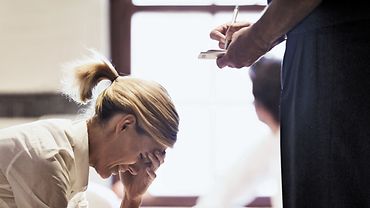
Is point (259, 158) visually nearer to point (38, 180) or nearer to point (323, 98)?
point (38, 180)

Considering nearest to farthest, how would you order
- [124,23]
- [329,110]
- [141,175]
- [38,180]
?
[329,110] < [38,180] < [141,175] < [124,23]

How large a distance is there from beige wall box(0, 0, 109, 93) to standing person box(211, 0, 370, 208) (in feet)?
6.10

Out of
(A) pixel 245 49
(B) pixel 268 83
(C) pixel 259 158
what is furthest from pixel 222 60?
(C) pixel 259 158

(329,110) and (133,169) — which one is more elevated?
(329,110)

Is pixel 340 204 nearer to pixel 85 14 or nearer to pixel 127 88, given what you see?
pixel 127 88

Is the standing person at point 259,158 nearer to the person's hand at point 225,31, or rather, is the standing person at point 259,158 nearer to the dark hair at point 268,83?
the dark hair at point 268,83

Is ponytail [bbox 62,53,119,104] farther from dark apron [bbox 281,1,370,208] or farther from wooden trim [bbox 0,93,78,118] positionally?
wooden trim [bbox 0,93,78,118]

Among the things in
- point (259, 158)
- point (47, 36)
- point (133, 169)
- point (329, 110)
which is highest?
point (47, 36)

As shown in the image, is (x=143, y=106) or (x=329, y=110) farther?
(x=143, y=106)

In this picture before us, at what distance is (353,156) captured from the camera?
39.4 inches

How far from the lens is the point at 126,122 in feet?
5.04

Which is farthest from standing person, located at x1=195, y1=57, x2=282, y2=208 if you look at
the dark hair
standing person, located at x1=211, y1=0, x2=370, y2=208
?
standing person, located at x1=211, y1=0, x2=370, y2=208

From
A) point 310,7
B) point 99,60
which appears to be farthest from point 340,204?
point 99,60

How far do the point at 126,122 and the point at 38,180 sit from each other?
0.28m
